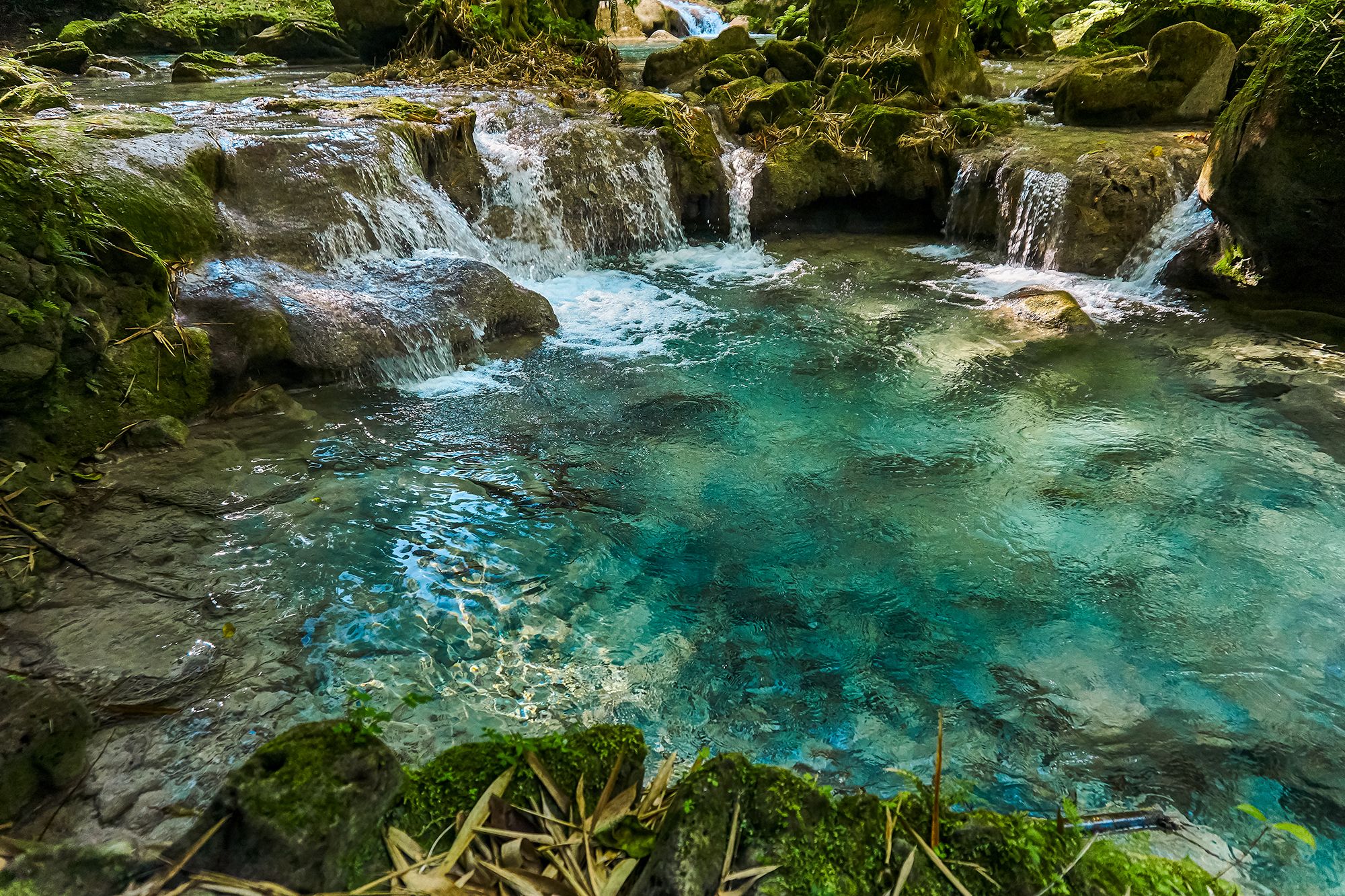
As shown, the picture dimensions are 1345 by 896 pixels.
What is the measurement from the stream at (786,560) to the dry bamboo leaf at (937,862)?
2.61 ft

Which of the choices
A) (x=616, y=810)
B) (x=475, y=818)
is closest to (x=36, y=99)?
(x=475, y=818)

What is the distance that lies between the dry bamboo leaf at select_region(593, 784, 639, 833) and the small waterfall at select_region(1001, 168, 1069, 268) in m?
8.20

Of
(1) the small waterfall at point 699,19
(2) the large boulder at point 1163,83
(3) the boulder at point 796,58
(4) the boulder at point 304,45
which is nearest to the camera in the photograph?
(2) the large boulder at point 1163,83

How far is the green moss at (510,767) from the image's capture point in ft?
6.68

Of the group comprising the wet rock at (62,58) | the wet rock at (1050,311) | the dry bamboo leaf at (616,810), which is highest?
the wet rock at (62,58)

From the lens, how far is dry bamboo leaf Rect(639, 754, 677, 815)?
2136 millimetres

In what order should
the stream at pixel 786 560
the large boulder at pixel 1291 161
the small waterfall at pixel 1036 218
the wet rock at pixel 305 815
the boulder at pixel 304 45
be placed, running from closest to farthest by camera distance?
the wet rock at pixel 305 815, the stream at pixel 786 560, the large boulder at pixel 1291 161, the small waterfall at pixel 1036 218, the boulder at pixel 304 45

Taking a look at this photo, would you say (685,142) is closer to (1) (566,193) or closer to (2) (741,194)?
(2) (741,194)

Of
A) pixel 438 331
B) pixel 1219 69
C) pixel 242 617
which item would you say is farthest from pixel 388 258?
pixel 1219 69

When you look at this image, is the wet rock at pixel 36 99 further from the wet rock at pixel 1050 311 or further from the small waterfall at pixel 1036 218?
the small waterfall at pixel 1036 218

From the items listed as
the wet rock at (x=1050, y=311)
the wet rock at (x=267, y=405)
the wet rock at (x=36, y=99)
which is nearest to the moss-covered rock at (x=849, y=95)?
the wet rock at (x=1050, y=311)

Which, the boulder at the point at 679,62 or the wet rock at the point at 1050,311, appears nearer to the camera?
the wet rock at the point at 1050,311

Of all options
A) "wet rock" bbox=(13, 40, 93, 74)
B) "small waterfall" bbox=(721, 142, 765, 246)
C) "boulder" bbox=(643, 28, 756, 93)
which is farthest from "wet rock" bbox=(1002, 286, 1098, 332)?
"wet rock" bbox=(13, 40, 93, 74)

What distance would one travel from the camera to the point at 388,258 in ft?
24.5
